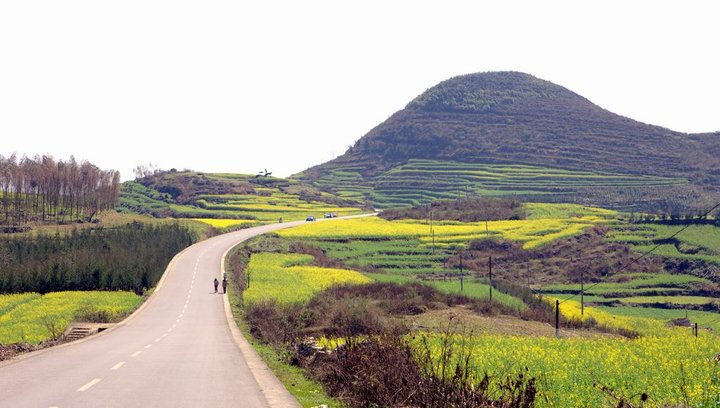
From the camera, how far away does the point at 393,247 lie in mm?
88562

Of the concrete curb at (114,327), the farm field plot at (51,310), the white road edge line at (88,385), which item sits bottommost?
the farm field plot at (51,310)

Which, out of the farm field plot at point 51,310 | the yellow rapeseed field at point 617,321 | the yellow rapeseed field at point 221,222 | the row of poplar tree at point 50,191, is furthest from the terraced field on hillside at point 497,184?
the farm field plot at point 51,310

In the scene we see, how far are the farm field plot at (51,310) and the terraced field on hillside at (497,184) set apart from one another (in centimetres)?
11521

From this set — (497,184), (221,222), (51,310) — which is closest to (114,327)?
(51,310)

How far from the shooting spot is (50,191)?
111m

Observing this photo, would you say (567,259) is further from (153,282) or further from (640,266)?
(153,282)

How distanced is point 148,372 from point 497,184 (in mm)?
164385

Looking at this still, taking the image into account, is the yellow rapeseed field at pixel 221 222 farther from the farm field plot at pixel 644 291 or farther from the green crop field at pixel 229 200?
the farm field plot at pixel 644 291

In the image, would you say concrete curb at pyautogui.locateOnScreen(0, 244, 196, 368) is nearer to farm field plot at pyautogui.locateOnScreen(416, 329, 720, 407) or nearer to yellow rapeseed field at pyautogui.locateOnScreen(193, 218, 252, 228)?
farm field plot at pyautogui.locateOnScreen(416, 329, 720, 407)

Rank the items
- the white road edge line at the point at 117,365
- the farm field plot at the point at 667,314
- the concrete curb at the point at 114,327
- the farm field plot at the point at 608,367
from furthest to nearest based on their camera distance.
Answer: the farm field plot at the point at 667,314 → the concrete curb at the point at 114,327 → the white road edge line at the point at 117,365 → the farm field plot at the point at 608,367

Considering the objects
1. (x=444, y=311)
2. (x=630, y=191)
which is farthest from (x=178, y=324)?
(x=630, y=191)

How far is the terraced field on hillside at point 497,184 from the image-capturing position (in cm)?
16750

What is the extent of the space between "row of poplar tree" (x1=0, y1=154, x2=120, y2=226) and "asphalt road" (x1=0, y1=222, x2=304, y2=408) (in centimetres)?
7873

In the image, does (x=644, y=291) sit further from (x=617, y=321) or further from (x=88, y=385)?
(x=88, y=385)
